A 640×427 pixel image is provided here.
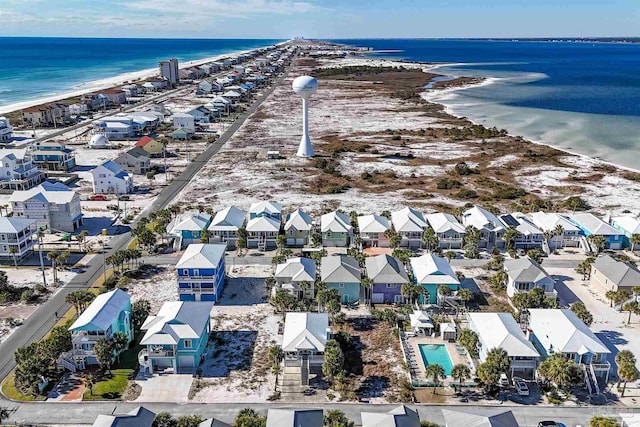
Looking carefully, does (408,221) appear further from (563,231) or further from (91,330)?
(91,330)

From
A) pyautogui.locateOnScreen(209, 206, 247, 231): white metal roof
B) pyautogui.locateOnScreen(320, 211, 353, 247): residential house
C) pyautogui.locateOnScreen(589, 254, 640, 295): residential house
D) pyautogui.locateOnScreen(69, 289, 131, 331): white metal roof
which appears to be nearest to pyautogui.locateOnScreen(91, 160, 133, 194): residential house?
pyautogui.locateOnScreen(209, 206, 247, 231): white metal roof

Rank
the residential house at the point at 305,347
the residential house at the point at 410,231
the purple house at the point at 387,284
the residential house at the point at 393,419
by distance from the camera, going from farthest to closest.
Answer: the residential house at the point at 410,231 → the purple house at the point at 387,284 → the residential house at the point at 305,347 → the residential house at the point at 393,419

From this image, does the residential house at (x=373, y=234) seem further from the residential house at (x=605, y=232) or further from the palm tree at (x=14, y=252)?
the palm tree at (x=14, y=252)

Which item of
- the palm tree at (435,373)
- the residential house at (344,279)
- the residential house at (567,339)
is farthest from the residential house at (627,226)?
the palm tree at (435,373)

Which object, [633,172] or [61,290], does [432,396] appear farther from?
[633,172]

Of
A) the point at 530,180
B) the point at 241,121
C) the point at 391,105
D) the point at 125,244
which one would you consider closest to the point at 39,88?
the point at 241,121

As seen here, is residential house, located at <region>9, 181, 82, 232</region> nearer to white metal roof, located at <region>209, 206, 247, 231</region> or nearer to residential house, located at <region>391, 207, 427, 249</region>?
white metal roof, located at <region>209, 206, 247, 231</region>
